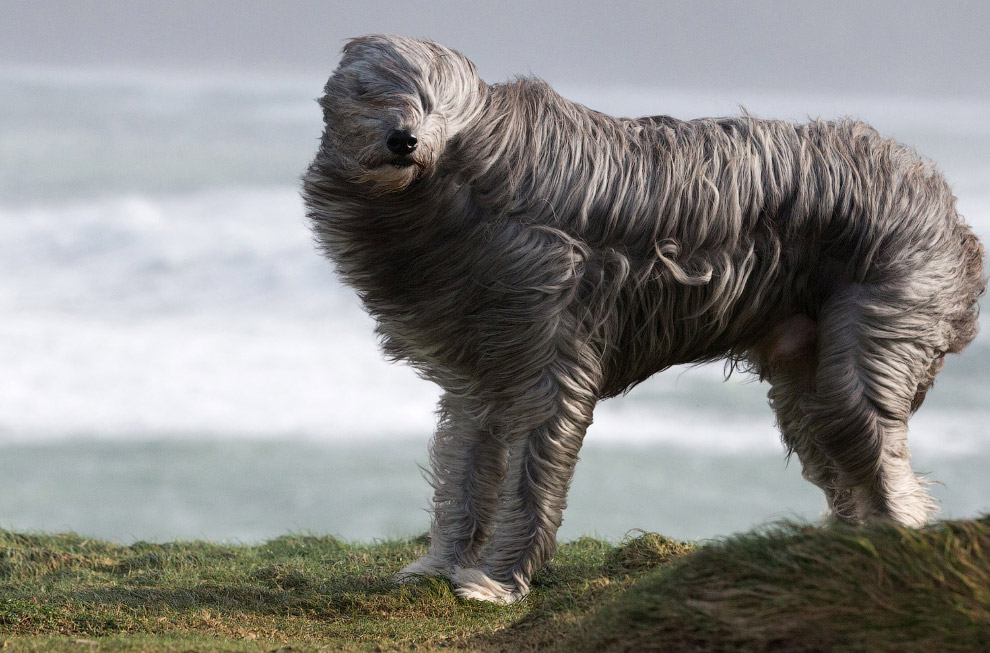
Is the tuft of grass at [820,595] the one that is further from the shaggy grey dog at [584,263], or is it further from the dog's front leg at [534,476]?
the shaggy grey dog at [584,263]

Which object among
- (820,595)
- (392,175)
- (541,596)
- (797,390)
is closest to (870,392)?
(797,390)

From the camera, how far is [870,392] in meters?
6.96

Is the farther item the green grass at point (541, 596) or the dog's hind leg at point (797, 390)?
the dog's hind leg at point (797, 390)

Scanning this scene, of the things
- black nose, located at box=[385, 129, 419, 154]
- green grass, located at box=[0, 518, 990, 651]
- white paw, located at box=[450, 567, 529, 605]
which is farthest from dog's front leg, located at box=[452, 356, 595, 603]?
black nose, located at box=[385, 129, 419, 154]

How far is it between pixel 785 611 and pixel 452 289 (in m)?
2.94

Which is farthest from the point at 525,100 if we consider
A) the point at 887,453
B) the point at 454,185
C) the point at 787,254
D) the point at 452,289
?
the point at 887,453

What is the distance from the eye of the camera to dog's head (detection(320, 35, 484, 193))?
606cm

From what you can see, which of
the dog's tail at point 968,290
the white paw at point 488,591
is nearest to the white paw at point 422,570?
the white paw at point 488,591

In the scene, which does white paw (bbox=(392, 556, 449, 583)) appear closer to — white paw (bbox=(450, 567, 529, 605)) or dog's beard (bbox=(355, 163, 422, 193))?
white paw (bbox=(450, 567, 529, 605))

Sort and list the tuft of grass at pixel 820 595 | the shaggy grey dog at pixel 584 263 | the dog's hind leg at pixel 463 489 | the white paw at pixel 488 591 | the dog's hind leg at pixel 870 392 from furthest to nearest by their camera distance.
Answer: the dog's hind leg at pixel 463 489
the dog's hind leg at pixel 870 392
the white paw at pixel 488 591
the shaggy grey dog at pixel 584 263
the tuft of grass at pixel 820 595

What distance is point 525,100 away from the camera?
268 inches

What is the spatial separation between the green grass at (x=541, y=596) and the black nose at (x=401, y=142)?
8.24 feet

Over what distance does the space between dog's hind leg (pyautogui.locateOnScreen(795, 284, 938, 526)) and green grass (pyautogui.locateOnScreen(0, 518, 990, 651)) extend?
114 centimetres

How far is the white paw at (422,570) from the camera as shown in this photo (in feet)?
23.9
